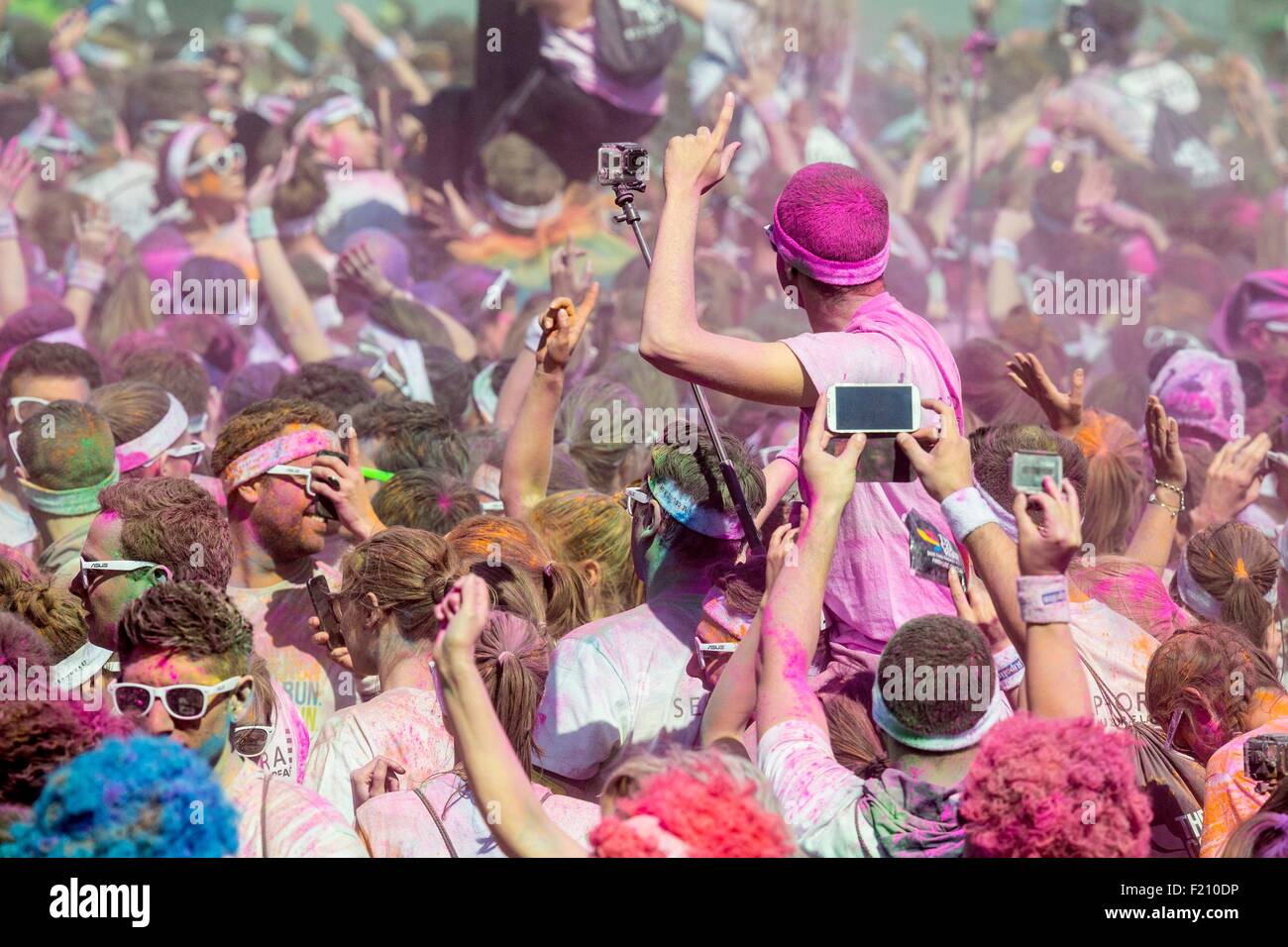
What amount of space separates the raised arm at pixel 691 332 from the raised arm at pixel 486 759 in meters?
0.66

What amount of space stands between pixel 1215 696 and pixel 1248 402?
368 centimetres

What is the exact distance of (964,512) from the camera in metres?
3.04

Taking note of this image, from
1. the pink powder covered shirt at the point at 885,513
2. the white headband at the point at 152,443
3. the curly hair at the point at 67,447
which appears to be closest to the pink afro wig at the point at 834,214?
the pink powder covered shirt at the point at 885,513

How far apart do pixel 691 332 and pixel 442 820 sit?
101 centimetres

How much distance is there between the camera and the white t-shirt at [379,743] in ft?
11.7

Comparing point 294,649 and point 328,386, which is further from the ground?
point 328,386

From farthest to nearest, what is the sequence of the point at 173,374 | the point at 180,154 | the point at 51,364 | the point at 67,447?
1. the point at 180,154
2. the point at 173,374
3. the point at 51,364
4. the point at 67,447

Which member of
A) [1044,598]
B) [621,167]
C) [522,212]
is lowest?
[1044,598]

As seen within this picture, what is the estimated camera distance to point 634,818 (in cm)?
253

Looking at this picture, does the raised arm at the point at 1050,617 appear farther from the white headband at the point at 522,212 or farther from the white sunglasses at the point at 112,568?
the white headband at the point at 522,212

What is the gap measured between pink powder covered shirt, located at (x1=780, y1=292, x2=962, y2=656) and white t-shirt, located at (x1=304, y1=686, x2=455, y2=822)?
0.92 m

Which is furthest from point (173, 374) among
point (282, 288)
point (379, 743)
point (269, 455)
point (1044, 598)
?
point (1044, 598)

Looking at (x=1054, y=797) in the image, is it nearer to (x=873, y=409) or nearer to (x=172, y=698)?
(x=873, y=409)
